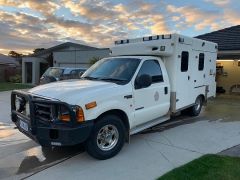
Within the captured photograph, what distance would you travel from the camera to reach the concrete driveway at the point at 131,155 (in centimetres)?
482

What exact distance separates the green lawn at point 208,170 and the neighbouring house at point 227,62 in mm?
11104

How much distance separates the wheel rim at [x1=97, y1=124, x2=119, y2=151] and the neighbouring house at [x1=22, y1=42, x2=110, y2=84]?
21.6m

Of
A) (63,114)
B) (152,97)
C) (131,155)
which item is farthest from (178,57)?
(63,114)

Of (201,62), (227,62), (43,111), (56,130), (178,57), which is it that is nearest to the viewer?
(56,130)

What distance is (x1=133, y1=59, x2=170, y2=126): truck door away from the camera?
6.10 meters

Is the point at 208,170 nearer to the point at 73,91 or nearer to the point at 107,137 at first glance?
the point at 107,137

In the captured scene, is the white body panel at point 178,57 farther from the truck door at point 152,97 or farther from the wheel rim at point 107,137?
the wheel rim at point 107,137

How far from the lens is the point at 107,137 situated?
18.0ft

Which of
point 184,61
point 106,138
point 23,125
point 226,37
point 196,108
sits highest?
point 226,37

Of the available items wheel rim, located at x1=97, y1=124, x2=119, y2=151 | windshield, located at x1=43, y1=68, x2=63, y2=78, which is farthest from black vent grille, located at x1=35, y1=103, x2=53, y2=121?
windshield, located at x1=43, y1=68, x2=63, y2=78

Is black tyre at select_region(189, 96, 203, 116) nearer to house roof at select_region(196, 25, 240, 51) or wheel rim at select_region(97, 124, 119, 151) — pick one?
wheel rim at select_region(97, 124, 119, 151)

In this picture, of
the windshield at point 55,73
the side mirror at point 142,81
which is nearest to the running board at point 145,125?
the side mirror at point 142,81

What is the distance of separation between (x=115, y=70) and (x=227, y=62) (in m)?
13.5

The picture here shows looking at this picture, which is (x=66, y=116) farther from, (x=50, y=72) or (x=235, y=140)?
(x=50, y=72)
